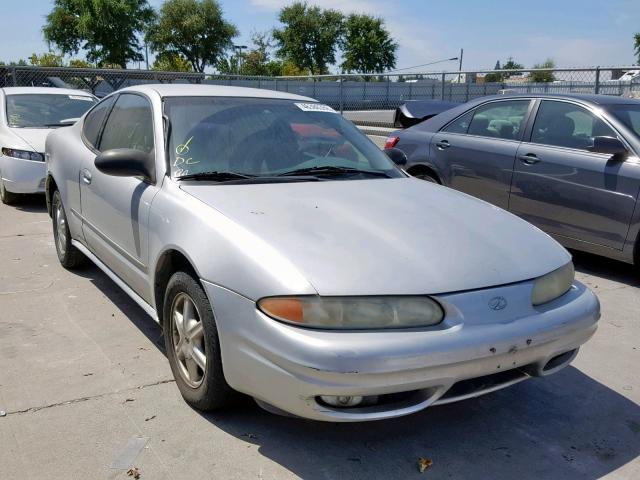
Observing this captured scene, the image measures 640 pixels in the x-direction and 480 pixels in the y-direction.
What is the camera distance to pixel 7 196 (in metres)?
8.17

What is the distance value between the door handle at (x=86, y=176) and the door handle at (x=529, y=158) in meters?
3.81

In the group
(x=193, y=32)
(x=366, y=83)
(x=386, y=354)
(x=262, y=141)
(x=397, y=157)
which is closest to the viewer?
(x=386, y=354)

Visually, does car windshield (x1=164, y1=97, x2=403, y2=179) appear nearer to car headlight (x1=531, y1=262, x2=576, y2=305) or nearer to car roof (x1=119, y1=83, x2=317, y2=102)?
car roof (x1=119, y1=83, x2=317, y2=102)

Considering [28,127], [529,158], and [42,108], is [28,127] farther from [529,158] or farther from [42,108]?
[529,158]

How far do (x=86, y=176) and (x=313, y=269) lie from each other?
2.51 meters

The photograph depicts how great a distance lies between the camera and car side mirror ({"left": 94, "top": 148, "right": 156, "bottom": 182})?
344cm

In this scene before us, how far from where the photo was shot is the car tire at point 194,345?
2.79 m

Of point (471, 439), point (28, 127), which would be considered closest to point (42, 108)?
point (28, 127)

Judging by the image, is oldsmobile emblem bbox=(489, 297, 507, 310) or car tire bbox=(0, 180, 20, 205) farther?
car tire bbox=(0, 180, 20, 205)

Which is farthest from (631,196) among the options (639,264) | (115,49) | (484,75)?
(115,49)

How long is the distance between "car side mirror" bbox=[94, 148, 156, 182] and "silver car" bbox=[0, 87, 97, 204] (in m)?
4.28

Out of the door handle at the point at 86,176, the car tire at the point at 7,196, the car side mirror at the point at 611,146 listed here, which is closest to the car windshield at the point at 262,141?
the door handle at the point at 86,176

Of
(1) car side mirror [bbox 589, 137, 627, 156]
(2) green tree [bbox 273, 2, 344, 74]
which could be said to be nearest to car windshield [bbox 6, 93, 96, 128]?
(1) car side mirror [bbox 589, 137, 627, 156]

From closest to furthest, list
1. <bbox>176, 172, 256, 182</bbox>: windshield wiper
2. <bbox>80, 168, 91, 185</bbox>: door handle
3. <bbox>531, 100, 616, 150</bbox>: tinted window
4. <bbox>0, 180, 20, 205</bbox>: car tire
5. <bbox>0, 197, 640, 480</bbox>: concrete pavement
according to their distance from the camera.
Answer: <bbox>0, 197, 640, 480</bbox>: concrete pavement → <bbox>176, 172, 256, 182</bbox>: windshield wiper → <bbox>80, 168, 91, 185</bbox>: door handle → <bbox>531, 100, 616, 150</bbox>: tinted window → <bbox>0, 180, 20, 205</bbox>: car tire
